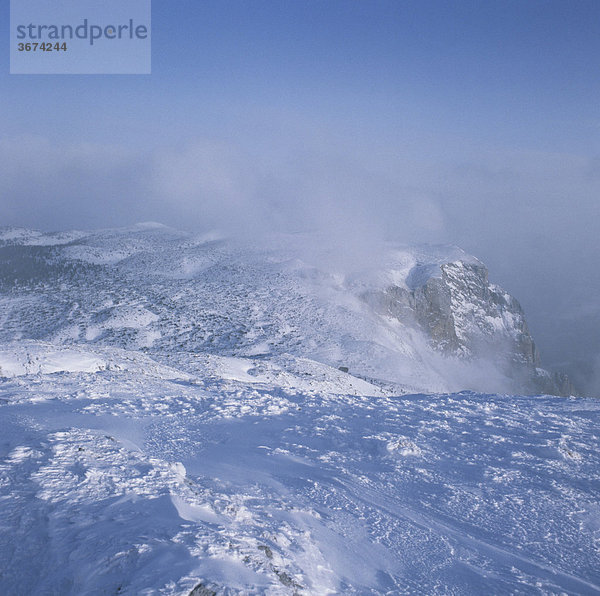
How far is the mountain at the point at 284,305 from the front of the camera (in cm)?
3547

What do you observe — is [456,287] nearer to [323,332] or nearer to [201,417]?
[323,332]

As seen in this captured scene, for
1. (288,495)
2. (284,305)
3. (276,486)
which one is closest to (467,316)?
(284,305)

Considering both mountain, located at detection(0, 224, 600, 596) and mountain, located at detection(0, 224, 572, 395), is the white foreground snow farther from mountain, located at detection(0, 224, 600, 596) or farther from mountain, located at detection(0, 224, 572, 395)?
mountain, located at detection(0, 224, 572, 395)

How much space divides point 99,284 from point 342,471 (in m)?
46.1

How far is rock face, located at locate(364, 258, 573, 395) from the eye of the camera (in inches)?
2080

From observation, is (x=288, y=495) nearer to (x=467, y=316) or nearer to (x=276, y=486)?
(x=276, y=486)

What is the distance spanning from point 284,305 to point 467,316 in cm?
3129

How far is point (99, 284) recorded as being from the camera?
46.6 m

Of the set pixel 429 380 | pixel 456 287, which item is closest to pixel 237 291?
pixel 429 380

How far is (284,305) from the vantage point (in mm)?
42500

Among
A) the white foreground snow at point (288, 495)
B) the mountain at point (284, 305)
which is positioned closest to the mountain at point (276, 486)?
the white foreground snow at point (288, 495)

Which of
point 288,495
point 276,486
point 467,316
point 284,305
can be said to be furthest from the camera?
point 467,316

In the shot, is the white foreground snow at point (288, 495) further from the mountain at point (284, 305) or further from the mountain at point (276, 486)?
the mountain at point (284, 305)

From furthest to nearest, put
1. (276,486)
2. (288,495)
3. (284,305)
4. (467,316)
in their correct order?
(467,316), (284,305), (276,486), (288,495)
